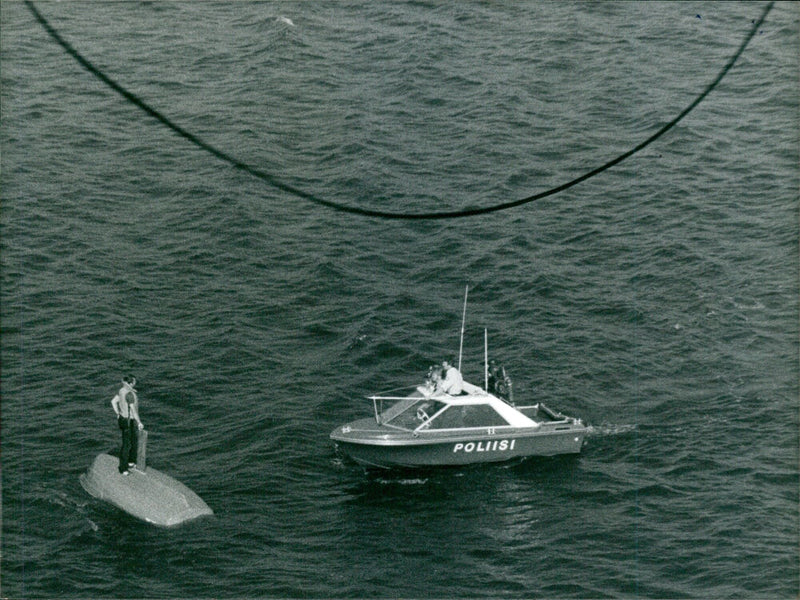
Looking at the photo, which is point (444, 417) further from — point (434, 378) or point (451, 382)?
point (434, 378)

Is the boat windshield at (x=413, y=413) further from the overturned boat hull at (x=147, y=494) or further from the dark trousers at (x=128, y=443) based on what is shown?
the dark trousers at (x=128, y=443)

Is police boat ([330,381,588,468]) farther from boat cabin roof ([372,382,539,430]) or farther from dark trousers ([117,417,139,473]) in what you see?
dark trousers ([117,417,139,473])

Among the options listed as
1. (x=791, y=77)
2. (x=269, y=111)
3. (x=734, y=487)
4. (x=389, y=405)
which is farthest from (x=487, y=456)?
(x=791, y=77)

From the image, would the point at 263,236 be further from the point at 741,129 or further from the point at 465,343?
the point at 741,129

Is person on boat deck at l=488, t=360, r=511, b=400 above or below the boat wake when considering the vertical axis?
above

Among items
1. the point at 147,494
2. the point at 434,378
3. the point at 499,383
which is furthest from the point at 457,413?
the point at 147,494

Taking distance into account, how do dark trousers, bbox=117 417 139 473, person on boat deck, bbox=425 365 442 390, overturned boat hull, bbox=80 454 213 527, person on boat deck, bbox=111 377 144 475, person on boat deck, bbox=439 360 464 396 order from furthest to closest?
person on boat deck, bbox=425 365 442 390 → person on boat deck, bbox=439 360 464 396 → dark trousers, bbox=117 417 139 473 → person on boat deck, bbox=111 377 144 475 → overturned boat hull, bbox=80 454 213 527

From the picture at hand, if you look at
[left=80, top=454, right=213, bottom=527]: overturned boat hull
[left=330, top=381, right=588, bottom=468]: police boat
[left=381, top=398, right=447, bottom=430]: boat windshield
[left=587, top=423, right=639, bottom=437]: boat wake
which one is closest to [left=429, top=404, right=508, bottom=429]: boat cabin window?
[left=330, top=381, right=588, bottom=468]: police boat
